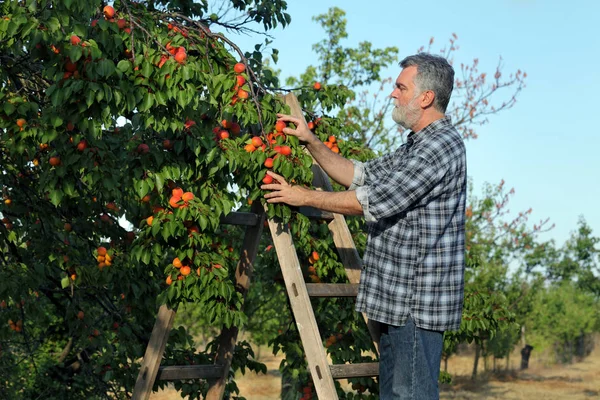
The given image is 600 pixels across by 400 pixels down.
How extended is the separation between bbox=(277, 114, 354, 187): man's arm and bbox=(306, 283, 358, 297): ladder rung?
56cm

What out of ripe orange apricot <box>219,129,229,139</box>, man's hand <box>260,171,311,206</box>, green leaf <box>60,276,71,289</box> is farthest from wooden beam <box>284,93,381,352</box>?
green leaf <box>60,276,71,289</box>

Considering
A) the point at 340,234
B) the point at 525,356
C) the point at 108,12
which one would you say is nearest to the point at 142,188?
the point at 108,12

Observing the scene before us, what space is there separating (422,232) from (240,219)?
62.5 inches

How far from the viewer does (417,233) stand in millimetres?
3234

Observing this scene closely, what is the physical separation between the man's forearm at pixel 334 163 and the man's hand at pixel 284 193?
23cm

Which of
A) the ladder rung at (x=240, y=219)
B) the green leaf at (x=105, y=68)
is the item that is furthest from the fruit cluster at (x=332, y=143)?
the green leaf at (x=105, y=68)

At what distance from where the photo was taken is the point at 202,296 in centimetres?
407

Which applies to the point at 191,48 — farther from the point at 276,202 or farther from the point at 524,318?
the point at 524,318

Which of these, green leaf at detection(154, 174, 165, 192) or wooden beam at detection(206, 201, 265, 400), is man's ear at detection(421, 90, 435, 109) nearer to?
green leaf at detection(154, 174, 165, 192)

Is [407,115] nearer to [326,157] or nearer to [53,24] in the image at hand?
[326,157]

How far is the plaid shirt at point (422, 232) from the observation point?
317 cm

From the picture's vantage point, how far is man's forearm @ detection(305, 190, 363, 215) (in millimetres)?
3305

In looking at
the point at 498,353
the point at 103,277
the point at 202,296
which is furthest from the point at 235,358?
the point at 498,353

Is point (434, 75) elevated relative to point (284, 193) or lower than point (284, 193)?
elevated
